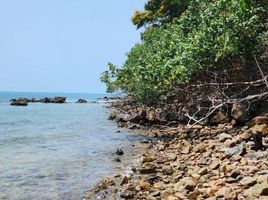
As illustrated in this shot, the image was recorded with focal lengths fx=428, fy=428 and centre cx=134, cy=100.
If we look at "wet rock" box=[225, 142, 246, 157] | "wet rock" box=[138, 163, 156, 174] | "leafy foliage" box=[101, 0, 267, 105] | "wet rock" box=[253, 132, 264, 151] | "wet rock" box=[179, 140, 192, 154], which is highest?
"leafy foliage" box=[101, 0, 267, 105]

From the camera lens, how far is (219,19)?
18.7 metres

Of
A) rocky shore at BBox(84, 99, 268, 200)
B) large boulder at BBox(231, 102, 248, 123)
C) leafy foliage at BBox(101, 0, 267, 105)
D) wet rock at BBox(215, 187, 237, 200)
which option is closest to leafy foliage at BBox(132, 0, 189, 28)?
leafy foliage at BBox(101, 0, 267, 105)

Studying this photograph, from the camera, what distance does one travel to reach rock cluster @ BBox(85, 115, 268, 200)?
28.7 ft

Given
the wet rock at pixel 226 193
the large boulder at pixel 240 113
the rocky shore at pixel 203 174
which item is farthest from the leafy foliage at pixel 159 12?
the wet rock at pixel 226 193

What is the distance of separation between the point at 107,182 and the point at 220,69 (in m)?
9.57

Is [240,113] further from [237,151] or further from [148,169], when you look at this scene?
[148,169]

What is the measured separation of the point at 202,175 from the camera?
10.6m

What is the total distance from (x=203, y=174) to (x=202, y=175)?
→ 0.08 metres

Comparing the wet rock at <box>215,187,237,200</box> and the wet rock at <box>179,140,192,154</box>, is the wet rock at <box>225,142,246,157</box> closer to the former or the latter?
the wet rock at <box>179,140,192,154</box>

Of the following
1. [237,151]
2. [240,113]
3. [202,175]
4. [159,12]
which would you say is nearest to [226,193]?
[202,175]

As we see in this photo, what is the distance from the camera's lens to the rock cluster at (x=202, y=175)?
8742mm

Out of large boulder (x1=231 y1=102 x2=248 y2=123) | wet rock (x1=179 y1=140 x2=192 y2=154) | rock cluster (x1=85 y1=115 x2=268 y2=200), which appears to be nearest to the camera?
rock cluster (x1=85 y1=115 x2=268 y2=200)

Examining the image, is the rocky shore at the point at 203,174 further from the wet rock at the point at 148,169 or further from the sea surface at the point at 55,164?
the sea surface at the point at 55,164

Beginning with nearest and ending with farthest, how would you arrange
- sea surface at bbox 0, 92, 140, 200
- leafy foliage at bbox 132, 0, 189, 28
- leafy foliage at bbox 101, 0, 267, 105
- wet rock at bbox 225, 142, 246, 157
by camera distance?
wet rock at bbox 225, 142, 246, 157 → sea surface at bbox 0, 92, 140, 200 → leafy foliage at bbox 101, 0, 267, 105 → leafy foliage at bbox 132, 0, 189, 28
